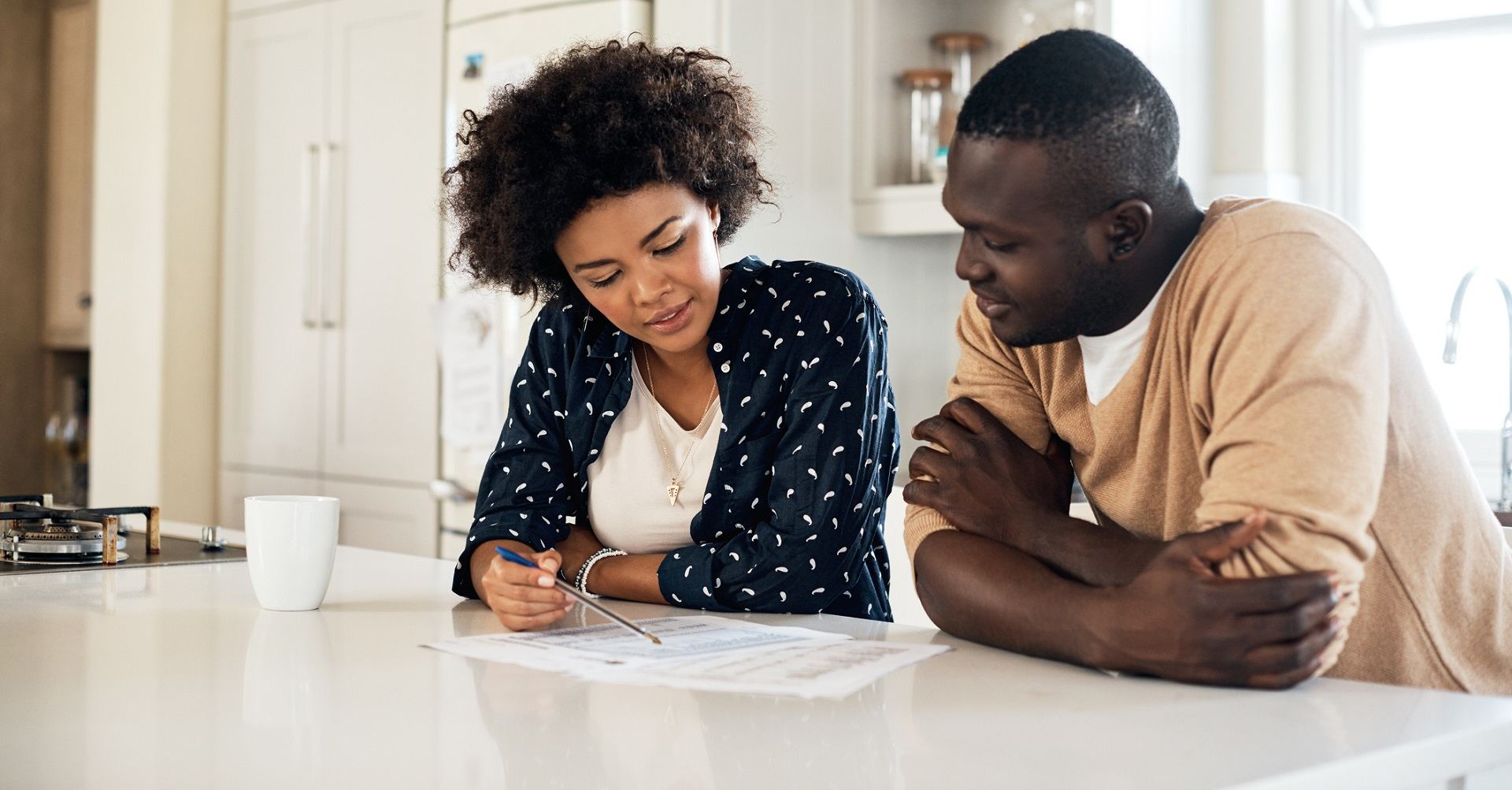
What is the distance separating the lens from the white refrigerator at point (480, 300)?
296 centimetres

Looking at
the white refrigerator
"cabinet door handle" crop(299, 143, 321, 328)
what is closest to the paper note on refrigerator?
the white refrigerator

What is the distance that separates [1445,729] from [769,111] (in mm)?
2191

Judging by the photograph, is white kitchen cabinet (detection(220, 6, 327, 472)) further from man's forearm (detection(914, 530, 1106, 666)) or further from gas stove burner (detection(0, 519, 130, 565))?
man's forearm (detection(914, 530, 1106, 666))

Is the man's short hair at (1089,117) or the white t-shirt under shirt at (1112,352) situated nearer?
the man's short hair at (1089,117)

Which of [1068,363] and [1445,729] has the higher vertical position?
[1068,363]

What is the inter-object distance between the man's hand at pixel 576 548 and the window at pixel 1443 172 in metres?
1.87

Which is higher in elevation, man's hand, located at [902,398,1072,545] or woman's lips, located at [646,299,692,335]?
woman's lips, located at [646,299,692,335]

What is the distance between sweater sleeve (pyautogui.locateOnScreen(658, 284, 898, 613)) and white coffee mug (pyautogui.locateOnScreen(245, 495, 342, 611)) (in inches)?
13.3

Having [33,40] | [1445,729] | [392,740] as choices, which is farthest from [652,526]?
[33,40]

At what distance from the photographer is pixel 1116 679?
1023 millimetres

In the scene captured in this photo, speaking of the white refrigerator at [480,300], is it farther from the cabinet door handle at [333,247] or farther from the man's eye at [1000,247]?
the man's eye at [1000,247]

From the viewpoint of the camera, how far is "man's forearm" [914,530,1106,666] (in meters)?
1.06

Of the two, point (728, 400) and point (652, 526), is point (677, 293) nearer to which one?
point (728, 400)

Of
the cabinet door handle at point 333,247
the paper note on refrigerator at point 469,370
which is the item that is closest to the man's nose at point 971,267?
the paper note on refrigerator at point 469,370
